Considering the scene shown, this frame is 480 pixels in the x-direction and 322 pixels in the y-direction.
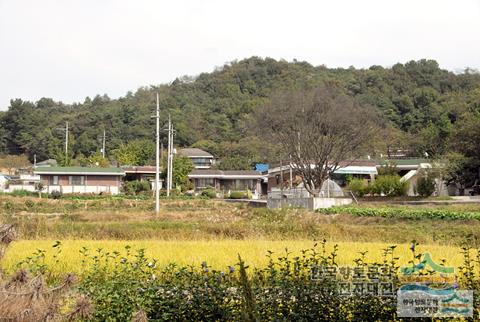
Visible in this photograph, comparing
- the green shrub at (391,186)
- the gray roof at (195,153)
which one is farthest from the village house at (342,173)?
the gray roof at (195,153)

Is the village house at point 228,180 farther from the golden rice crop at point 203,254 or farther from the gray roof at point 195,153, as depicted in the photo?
the golden rice crop at point 203,254

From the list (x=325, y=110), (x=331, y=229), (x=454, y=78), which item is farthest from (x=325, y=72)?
(x=331, y=229)

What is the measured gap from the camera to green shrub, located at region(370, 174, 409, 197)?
3816cm

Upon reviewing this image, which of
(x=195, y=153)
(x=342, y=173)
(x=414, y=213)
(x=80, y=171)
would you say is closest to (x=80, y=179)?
(x=80, y=171)

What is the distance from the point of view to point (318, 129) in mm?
39594

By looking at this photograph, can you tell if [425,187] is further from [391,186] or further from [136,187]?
[136,187]

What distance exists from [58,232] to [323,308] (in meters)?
14.1

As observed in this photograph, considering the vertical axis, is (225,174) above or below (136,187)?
above

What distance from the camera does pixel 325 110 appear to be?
39.8 meters

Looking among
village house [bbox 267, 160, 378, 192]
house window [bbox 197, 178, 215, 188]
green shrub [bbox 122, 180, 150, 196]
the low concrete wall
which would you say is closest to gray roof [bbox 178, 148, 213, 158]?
house window [bbox 197, 178, 215, 188]

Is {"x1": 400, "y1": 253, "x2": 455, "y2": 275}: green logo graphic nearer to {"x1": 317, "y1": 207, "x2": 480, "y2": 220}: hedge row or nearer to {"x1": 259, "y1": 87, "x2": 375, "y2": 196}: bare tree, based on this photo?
{"x1": 317, "y1": 207, "x2": 480, "y2": 220}: hedge row

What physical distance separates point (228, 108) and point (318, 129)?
40.4m

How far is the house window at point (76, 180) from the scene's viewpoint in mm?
53125

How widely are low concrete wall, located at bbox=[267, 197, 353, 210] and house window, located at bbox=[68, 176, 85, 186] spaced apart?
23.8 m
